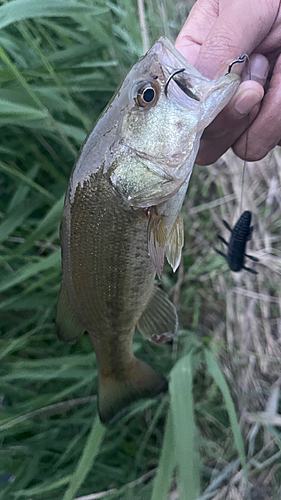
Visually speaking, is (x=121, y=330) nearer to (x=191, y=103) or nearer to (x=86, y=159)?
(x=86, y=159)

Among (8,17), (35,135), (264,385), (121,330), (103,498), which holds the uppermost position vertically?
(8,17)

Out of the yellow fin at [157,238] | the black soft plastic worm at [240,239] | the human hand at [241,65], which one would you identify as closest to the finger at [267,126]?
the human hand at [241,65]

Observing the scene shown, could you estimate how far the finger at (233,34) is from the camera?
98 centimetres

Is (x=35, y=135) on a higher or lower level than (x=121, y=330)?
higher

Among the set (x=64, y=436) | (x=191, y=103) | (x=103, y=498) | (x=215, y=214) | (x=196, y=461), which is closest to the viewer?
(x=191, y=103)

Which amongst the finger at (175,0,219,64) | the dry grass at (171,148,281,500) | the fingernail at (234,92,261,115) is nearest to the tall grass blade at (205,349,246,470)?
the dry grass at (171,148,281,500)

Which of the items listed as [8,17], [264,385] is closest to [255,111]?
[8,17]

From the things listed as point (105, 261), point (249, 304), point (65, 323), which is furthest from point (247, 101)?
point (249, 304)

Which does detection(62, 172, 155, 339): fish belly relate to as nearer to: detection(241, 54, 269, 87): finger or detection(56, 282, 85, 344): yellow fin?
detection(56, 282, 85, 344): yellow fin

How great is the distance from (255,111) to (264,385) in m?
1.30

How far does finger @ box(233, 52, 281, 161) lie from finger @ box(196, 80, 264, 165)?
0.02m

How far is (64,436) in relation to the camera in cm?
151

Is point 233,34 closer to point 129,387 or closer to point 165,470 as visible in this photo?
point 129,387

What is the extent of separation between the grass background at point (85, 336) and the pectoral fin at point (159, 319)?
0.48ft
